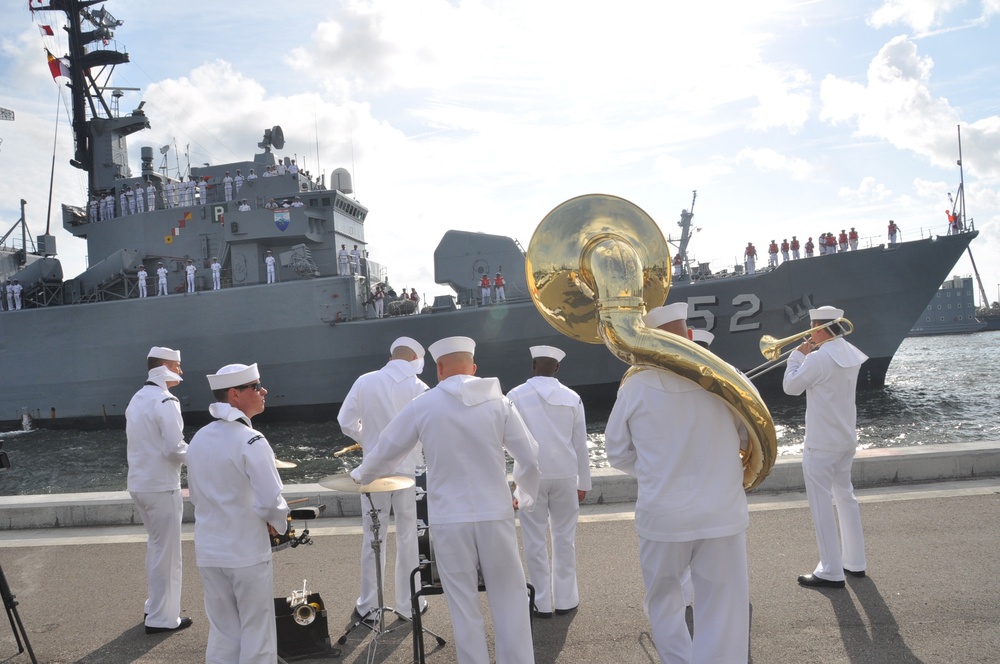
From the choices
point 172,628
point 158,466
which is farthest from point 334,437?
point 172,628

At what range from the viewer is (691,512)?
119 inches

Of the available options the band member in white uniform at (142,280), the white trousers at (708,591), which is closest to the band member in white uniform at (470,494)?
the white trousers at (708,591)

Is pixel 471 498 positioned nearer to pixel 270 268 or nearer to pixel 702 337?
pixel 702 337

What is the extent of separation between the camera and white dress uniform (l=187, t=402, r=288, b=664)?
345cm

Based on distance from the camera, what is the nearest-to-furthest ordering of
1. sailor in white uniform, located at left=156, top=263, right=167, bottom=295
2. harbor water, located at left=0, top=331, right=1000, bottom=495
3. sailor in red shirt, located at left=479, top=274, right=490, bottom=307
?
harbor water, located at left=0, top=331, right=1000, bottom=495 → sailor in red shirt, located at left=479, top=274, right=490, bottom=307 → sailor in white uniform, located at left=156, top=263, right=167, bottom=295

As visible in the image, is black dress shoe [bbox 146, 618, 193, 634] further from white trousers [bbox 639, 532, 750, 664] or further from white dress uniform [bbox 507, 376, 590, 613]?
white trousers [bbox 639, 532, 750, 664]

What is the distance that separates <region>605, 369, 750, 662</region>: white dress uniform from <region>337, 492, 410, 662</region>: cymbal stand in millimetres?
1584

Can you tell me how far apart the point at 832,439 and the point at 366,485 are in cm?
307

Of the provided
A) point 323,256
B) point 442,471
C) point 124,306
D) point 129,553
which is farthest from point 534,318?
point 442,471

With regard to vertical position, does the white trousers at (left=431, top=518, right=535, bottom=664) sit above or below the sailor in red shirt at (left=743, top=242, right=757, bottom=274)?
below

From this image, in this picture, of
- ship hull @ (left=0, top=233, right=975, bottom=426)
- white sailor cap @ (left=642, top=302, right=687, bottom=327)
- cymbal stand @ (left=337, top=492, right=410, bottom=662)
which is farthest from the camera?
ship hull @ (left=0, top=233, right=975, bottom=426)

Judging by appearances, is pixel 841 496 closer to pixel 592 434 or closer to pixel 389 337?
pixel 592 434

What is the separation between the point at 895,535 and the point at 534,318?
15347 mm

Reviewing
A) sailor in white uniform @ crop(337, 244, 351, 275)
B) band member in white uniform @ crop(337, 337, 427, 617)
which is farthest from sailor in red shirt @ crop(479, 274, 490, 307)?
band member in white uniform @ crop(337, 337, 427, 617)
